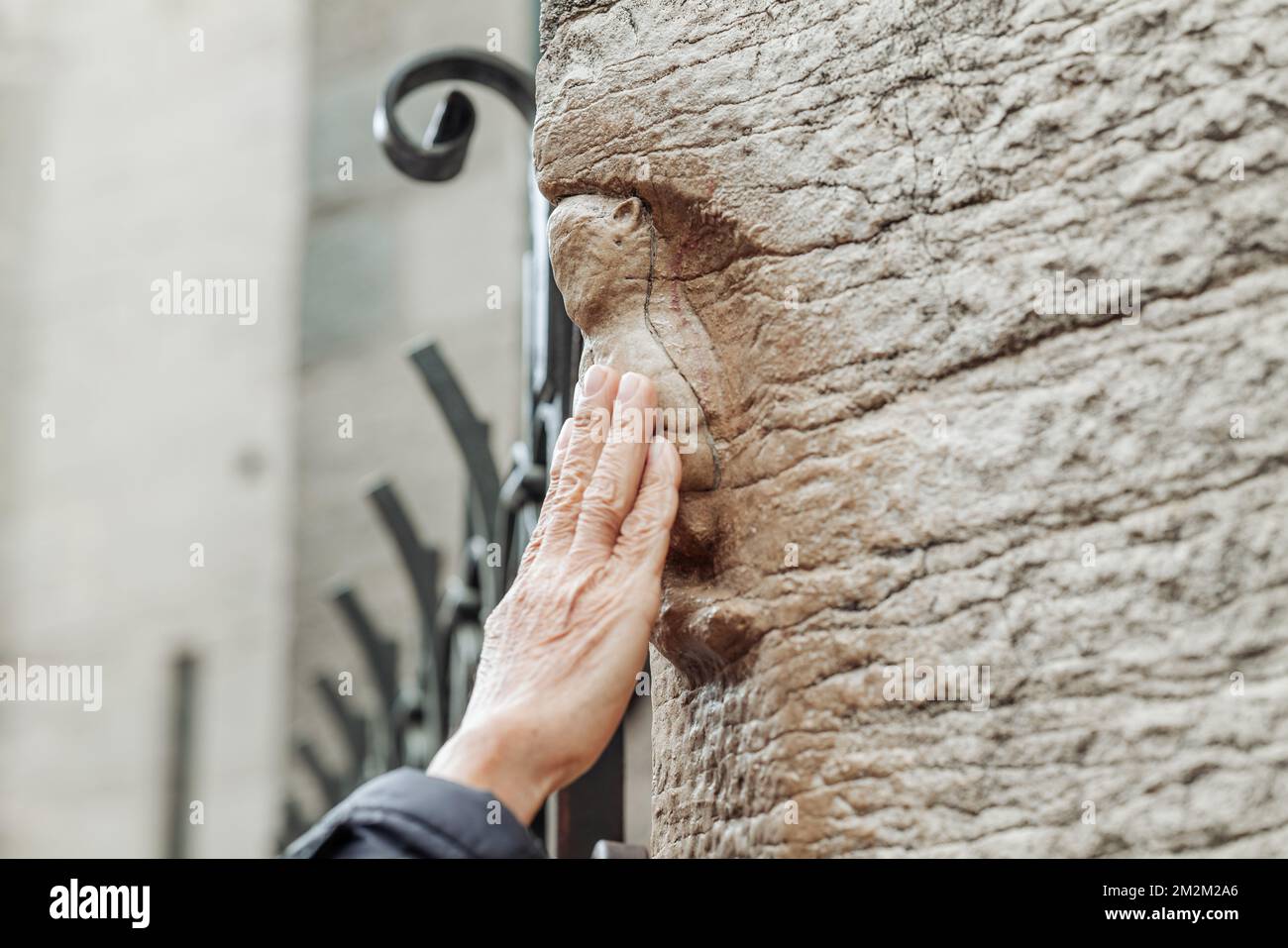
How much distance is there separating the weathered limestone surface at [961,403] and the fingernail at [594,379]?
3cm

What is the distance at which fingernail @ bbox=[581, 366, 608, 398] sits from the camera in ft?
3.49

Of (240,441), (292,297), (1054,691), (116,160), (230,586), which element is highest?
(116,160)

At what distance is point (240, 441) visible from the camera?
533cm

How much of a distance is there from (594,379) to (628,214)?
0.14m

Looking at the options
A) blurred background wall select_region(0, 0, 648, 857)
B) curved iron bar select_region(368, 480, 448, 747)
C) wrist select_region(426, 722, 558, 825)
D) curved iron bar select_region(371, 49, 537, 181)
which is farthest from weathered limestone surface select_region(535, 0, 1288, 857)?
blurred background wall select_region(0, 0, 648, 857)

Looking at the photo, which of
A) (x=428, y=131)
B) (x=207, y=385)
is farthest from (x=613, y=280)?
(x=207, y=385)

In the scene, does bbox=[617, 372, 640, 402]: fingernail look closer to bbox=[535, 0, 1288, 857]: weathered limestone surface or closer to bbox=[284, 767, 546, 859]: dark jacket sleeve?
bbox=[535, 0, 1288, 857]: weathered limestone surface

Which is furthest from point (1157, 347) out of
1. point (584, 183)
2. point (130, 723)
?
point (130, 723)

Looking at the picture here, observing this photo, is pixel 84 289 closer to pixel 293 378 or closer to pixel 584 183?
pixel 293 378

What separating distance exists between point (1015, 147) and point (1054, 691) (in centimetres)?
36

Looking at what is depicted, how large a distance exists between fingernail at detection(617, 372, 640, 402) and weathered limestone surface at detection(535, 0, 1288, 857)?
2cm

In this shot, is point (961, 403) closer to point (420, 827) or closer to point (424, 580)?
point (420, 827)

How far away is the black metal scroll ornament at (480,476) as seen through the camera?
4.96 feet

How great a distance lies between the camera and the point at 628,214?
1.11m
